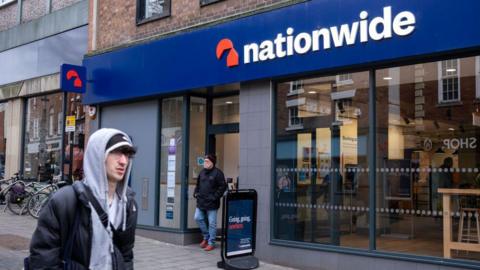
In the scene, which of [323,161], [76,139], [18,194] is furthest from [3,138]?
[323,161]

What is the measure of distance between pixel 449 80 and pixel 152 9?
6.68m

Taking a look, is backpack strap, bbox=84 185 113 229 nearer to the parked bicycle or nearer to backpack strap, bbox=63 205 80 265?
backpack strap, bbox=63 205 80 265

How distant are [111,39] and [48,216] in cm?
1002

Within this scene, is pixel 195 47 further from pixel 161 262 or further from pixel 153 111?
pixel 161 262

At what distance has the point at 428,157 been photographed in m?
7.34

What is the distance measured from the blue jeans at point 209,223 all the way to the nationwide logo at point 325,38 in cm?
268

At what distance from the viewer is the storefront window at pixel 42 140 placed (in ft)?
49.1

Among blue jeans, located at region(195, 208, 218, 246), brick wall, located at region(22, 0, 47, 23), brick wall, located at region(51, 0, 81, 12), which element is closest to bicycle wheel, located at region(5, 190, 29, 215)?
brick wall, located at region(51, 0, 81, 12)

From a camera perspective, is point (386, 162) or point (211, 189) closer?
point (386, 162)

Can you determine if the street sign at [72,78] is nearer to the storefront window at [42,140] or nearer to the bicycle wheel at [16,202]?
the storefront window at [42,140]

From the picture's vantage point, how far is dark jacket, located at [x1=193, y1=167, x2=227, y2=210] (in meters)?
9.76

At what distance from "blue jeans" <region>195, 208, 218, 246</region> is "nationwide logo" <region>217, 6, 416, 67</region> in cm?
268

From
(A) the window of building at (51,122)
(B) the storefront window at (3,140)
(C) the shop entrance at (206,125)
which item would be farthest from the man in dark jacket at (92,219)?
(B) the storefront window at (3,140)

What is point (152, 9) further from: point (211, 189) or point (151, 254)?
point (151, 254)
